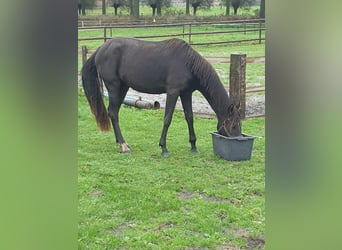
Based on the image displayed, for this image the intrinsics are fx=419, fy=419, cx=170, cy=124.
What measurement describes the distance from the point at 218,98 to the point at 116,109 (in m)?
0.84

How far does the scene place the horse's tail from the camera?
308cm

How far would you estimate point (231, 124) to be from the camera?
311 cm

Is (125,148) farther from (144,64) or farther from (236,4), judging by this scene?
(236,4)

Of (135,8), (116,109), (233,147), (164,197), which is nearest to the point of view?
(164,197)

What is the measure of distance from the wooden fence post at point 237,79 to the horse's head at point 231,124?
0.34m

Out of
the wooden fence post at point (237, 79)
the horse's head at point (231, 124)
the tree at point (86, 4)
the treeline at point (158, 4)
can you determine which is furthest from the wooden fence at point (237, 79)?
the tree at point (86, 4)

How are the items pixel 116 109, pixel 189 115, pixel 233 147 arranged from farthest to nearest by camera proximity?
pixel 116 109 → pixel 189 115 → pixel 233 147

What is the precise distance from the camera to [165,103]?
3.54 meters

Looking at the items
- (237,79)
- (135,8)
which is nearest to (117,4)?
(135,8)

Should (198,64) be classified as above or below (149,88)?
above
